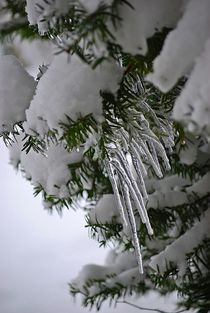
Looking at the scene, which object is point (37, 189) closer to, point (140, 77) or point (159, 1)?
point (140, 77)

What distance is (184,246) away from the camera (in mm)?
1699

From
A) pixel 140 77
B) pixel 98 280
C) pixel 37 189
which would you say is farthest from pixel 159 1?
pixel 98 280

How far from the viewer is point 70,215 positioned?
5805 millimetres

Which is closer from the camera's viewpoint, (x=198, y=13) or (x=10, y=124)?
(x=198, y=13)

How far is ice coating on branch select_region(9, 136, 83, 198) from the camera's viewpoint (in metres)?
1.12

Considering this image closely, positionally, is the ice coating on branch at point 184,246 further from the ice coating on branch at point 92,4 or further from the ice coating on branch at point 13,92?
the ice coating on branch at point 92,4

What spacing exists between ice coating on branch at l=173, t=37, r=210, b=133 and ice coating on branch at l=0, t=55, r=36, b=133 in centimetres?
43

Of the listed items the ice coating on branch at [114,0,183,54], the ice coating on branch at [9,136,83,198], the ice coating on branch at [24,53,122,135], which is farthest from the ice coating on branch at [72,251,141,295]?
the ice coating on branch at [114,0,183,54]

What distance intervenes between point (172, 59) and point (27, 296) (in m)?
4.68

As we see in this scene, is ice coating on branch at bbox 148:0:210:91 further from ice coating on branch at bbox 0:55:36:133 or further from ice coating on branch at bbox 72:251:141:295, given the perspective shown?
ice coating on branch at bbox 72:251:141:295

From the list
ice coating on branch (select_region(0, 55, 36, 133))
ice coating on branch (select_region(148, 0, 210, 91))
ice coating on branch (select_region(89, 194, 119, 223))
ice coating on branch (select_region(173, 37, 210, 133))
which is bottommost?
ice coating on branch (select_region(173, 37, 210, 133))

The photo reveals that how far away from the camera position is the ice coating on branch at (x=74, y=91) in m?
0.69

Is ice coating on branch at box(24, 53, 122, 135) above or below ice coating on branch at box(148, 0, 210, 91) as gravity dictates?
above

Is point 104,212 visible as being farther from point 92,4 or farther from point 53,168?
point 92,4
